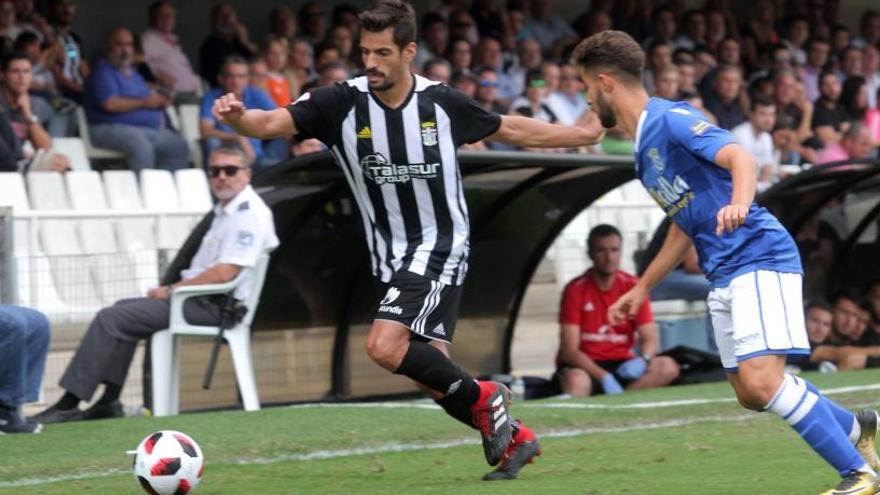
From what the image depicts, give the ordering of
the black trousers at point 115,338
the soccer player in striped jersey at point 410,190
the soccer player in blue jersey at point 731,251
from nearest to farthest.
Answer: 1. the soccer player in blue jersey at point 731,251
2. the soccer player in striped jersey at point 410,190
3. the black trousers at point 115,338

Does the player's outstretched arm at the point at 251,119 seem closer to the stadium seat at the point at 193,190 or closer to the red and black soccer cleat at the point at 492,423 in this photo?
the red and black soccer cleat at the point at 492,423

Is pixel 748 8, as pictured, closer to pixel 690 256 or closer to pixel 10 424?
pixel 690 256

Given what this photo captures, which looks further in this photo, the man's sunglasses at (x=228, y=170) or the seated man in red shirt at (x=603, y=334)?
the seated man in red shirt at (x=603, y=334)

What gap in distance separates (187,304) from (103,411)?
0.86 metres

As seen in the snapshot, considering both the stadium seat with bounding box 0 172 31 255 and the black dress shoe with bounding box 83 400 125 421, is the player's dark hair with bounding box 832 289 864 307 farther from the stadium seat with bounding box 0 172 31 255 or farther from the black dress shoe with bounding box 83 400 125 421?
the stadium seat with bounding box 0 172 31 255

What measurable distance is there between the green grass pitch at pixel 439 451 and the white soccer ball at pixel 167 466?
0.35 m

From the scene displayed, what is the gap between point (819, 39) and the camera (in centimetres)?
2053

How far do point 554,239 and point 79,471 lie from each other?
5.59m

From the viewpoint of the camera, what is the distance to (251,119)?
6879 mm

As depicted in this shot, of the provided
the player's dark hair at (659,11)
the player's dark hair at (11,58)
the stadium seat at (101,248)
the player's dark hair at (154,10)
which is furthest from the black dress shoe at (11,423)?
the player's dark hair at (659,11)

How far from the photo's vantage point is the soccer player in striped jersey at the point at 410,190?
276 inches

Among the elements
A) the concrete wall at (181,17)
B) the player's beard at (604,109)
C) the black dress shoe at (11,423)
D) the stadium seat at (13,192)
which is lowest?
the black dress shoe at (11,423)

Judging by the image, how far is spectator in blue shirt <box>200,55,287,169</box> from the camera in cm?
1401

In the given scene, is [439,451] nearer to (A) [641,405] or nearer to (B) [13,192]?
(A) [641,405]
